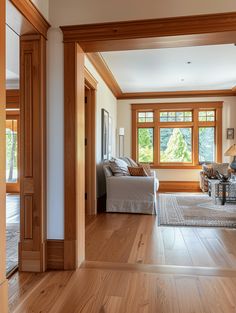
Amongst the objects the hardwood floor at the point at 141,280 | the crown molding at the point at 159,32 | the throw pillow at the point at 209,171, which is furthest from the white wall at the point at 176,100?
the crown molding at the point at 159,32

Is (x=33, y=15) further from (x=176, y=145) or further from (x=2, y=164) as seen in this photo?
(x=176, y=145)

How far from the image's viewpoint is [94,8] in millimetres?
2295

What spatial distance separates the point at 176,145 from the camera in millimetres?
7336

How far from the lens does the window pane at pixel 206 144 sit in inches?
284

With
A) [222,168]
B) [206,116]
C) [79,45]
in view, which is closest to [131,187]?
[79,45]

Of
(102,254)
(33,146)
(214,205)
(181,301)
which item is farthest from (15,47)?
(214,205)

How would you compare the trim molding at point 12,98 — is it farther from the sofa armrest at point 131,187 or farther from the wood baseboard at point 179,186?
the wood baseboard at point 179,186

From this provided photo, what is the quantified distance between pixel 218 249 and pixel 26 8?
9.52ft

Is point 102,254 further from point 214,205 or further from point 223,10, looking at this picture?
point 214,205

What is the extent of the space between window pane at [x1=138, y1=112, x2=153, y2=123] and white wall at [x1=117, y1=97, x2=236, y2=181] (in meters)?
0.33

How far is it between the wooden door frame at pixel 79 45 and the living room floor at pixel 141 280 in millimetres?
280

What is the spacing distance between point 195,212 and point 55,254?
2873 millimetres

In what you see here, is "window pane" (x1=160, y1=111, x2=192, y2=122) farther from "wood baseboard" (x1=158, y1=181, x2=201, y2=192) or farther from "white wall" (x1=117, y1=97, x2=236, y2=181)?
"wood baseboard" (x1=158, y1=181, x2=201, y2=192)

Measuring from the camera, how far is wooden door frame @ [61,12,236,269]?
7.20 ft
